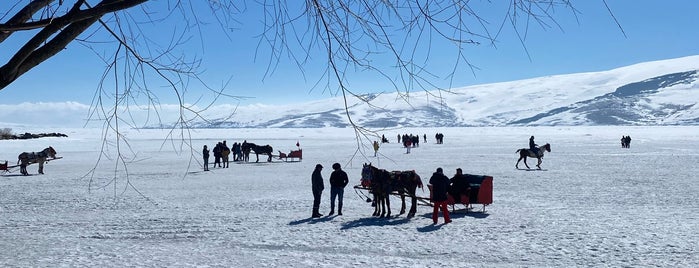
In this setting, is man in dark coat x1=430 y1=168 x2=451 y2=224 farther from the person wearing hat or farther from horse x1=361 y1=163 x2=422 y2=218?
the person wearing hat

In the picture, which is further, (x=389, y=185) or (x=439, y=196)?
(x=389, y=185)

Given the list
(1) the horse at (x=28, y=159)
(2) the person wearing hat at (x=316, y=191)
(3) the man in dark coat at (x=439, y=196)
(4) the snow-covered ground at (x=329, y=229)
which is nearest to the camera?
(4) the snow-covered ground at (x=329, y=229)

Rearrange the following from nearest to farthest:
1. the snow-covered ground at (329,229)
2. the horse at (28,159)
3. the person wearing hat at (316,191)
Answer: the snow-covered ground at (329,229) < the person wearing hat at (316,191) < the horse at (28,159)

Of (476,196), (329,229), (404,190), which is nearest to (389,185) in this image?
(404,190)

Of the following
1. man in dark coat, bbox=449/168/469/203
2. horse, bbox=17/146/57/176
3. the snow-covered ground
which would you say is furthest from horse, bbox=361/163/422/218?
horse, bbox=17/146/57/176

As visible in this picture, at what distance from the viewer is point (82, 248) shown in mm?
9734

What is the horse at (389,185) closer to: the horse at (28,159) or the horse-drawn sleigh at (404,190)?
the horse-drawn sleigh at (404,190)

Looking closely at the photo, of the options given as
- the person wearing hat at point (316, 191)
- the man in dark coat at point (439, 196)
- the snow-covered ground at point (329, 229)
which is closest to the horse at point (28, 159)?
the snow-covered ground at point (329, 229)

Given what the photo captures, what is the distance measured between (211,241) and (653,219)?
336 inches

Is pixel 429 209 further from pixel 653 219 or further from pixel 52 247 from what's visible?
pixel 52 247

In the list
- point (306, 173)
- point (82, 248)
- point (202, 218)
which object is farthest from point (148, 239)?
point (306, 173)

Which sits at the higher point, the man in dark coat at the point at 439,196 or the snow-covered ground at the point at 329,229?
the man in dark coat at the point at 439,196

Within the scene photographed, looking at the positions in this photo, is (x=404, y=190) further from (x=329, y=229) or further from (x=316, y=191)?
(x=329, y=229)

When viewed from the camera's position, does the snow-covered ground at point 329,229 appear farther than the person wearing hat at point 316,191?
No
